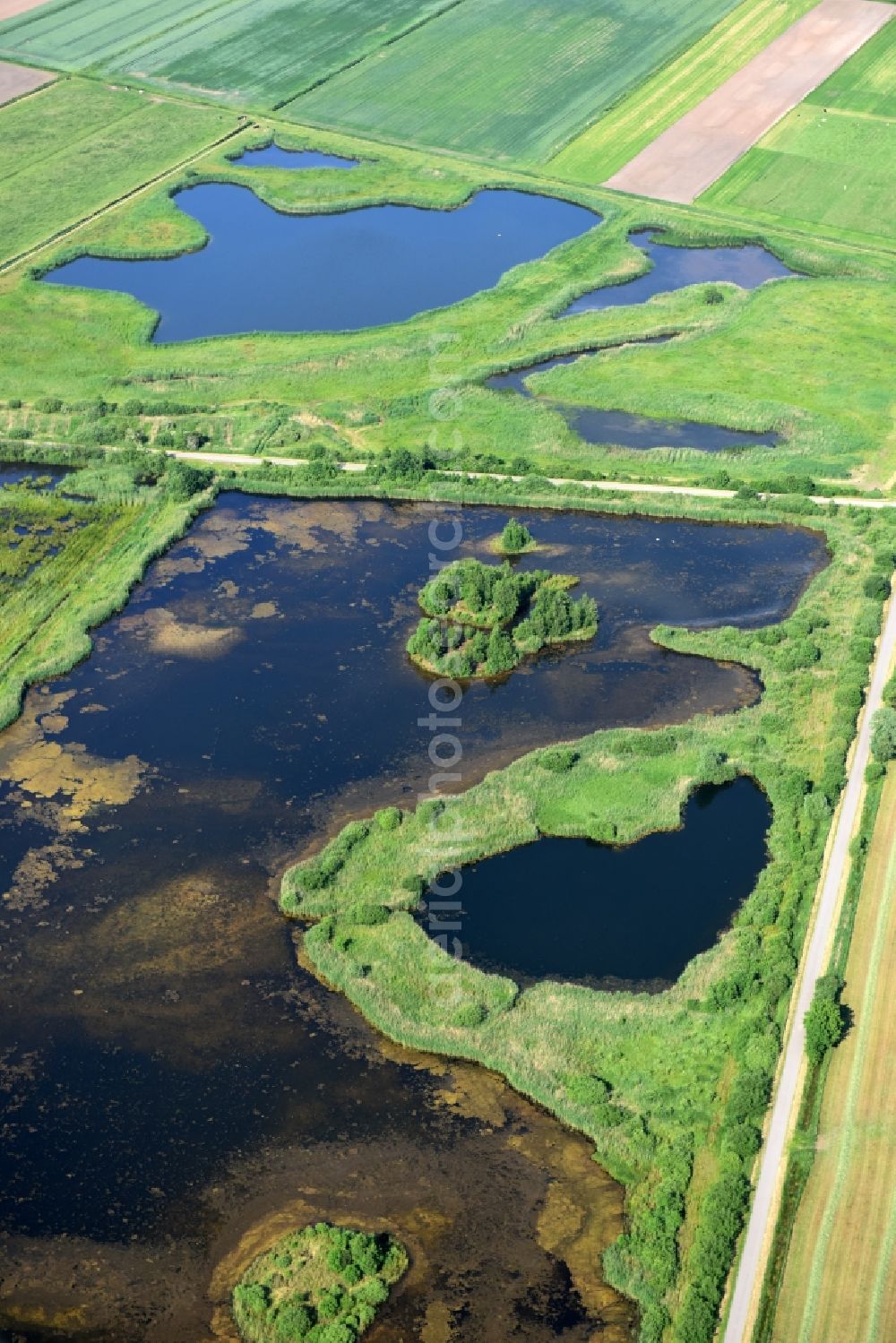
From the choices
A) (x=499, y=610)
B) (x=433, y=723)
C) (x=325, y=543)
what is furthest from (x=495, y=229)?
(x=433, y=723)

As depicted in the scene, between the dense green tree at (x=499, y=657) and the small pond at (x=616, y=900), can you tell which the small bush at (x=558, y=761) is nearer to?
the small pond at (x=616, y=900)

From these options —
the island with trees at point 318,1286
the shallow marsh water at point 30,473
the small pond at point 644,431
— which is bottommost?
the island with trees at point 318,1286

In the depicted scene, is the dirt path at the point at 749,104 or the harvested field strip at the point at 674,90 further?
the harvested field strip at the point at 674,90

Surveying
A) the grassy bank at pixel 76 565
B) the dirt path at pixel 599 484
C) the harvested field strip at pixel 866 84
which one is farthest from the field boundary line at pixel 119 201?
the harvested field strip at pixel 866 84

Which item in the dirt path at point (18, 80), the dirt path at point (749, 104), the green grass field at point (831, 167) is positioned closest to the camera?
the green grass field at point (831, 167)

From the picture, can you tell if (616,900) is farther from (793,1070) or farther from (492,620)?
(492,620)
